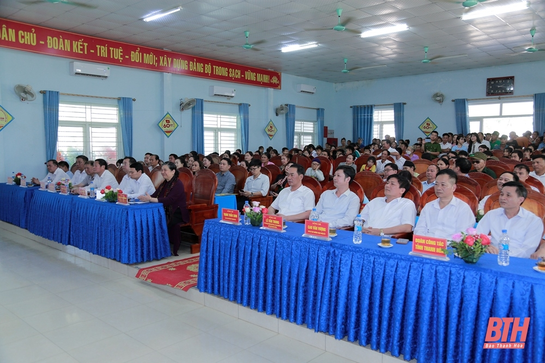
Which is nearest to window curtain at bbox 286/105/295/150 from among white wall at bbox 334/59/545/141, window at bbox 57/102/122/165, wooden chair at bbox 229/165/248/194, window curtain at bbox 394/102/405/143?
white wall at bbox 334/59/545/141

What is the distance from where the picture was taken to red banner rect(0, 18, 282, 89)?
288 inches

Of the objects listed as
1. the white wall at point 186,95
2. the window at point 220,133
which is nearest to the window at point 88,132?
the white wall at point 186,95

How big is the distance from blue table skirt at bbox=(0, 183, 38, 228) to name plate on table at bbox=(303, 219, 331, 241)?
504 cm

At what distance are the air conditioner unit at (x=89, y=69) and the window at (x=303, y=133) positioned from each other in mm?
6467

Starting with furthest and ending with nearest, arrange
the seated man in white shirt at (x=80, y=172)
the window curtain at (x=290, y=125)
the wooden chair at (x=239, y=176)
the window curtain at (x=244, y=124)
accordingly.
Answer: the window curtain at (x=290, y=125) < the window curtain at (x=244, y=124) < the seated man in white shirt at (x=80, y=172) < the wooden chair at (x=239, y=176)

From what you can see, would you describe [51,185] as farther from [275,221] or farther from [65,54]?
[275,221]

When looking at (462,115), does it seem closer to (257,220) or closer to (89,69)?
(89,69)

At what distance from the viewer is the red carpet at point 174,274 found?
3800 millimetres

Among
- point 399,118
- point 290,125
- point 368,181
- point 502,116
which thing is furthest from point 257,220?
point 399,118

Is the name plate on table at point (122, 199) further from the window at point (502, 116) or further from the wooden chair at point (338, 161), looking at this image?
the window at point (502, 116)

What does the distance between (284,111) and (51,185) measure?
7.84 meters

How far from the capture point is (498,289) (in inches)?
78.4

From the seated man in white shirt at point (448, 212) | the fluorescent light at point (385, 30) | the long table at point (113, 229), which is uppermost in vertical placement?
the fluorescent light at point (385, 30)

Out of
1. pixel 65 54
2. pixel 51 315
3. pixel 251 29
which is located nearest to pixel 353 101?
pixel 251 29
